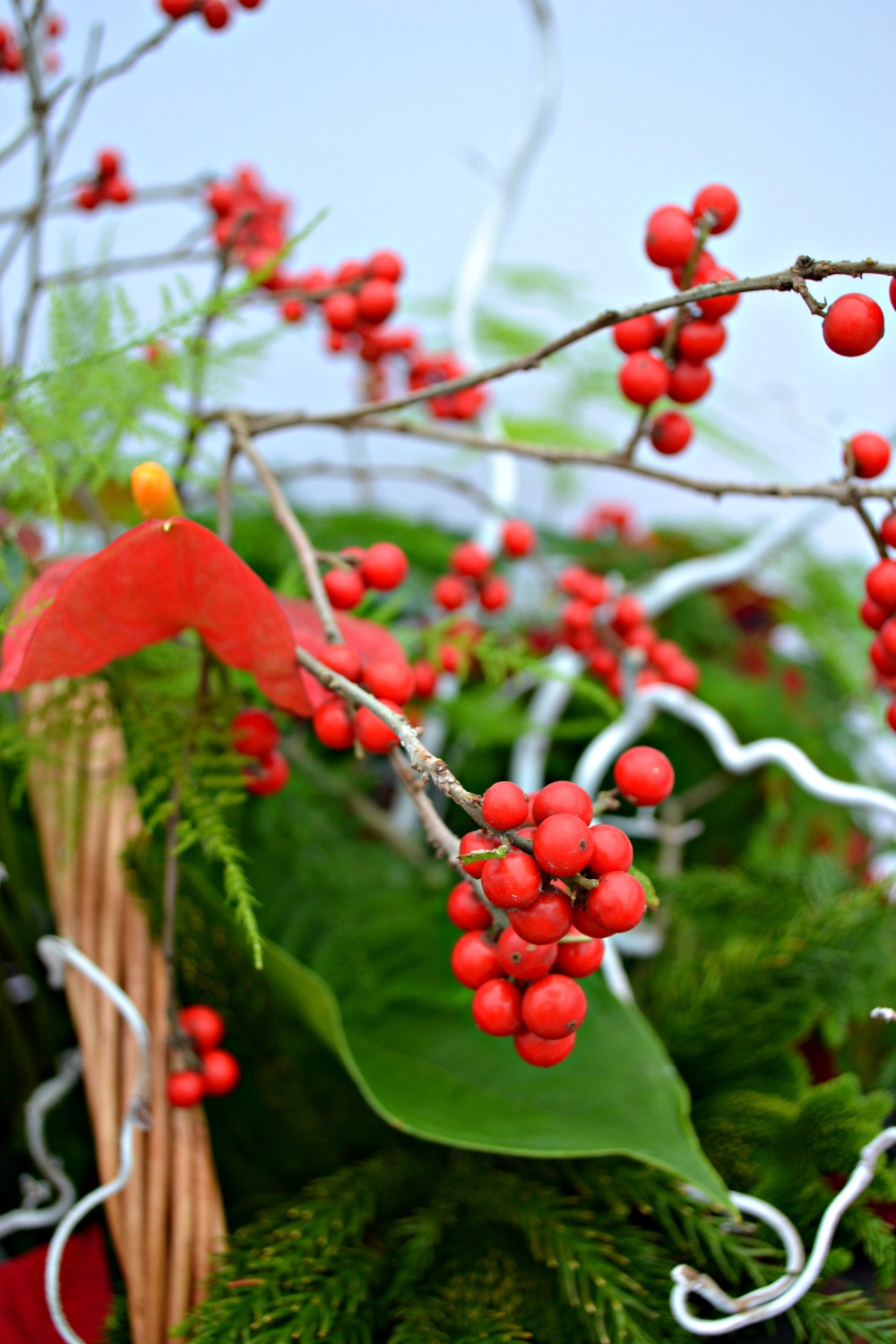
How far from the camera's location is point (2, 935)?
1.02ft

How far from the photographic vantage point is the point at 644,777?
0.16 m

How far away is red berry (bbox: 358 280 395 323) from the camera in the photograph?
276mm

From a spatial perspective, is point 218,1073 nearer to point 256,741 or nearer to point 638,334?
point 256,741

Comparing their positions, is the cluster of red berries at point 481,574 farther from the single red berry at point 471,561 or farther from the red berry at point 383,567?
the red berry at point 383,567

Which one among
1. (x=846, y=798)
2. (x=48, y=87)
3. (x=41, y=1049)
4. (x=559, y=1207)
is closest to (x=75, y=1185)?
(x=41, y=1049)

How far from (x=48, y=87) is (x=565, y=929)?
0.55 metres

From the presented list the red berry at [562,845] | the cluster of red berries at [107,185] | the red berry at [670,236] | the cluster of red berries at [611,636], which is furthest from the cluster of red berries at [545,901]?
the cluster of red berries at [107,185]

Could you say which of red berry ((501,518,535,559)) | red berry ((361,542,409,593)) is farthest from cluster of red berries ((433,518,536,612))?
red berry ((361,542,409,593))

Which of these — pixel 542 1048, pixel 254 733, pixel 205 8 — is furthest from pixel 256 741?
pixel 205 8

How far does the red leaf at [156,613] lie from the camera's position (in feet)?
0.57

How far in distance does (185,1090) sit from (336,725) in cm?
11

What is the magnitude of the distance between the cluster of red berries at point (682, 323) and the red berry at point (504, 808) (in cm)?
11

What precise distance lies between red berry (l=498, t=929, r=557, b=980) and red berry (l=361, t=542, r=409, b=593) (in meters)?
0.10

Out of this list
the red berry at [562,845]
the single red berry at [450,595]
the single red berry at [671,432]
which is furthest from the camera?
the single red berry at [450,595]
